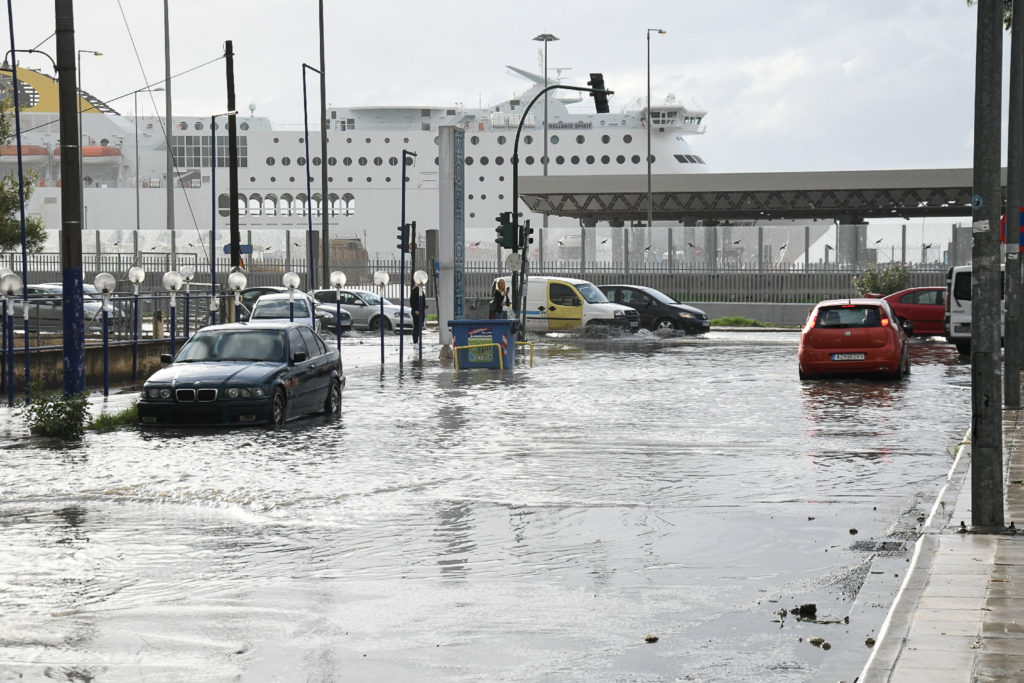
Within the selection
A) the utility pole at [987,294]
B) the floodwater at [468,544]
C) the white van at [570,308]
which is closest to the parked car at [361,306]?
the white van at [570,308]

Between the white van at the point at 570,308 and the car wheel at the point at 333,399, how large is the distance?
782 inches

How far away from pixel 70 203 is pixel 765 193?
49.9 m

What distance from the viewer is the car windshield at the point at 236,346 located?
54.2 feet

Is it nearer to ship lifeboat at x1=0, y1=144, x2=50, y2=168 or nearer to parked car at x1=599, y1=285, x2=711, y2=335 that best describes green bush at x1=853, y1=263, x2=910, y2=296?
parked car at x1=599, y1=285, x2=711, y2=335

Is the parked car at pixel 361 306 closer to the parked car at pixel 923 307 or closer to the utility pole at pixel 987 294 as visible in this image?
the parked car at pixel 923 307

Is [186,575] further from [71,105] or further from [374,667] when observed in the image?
[71,105]

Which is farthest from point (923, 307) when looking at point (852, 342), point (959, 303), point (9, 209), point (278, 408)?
point (278, 408)

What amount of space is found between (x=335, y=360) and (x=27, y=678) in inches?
479

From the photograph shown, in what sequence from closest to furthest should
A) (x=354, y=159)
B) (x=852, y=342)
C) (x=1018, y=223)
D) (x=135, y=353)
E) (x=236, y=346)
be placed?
(x=1018, y=223) → (x=236, y=346) → (x=852, y=342) → (x=135, y=353) → (x=354, y=159)

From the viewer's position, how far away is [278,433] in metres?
15.0

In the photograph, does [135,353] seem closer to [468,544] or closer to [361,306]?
[468,544]

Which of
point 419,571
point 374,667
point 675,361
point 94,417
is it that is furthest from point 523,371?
point 374,667

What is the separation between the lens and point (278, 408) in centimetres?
1580

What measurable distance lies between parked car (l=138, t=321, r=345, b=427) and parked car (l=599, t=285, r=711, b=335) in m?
22.0
